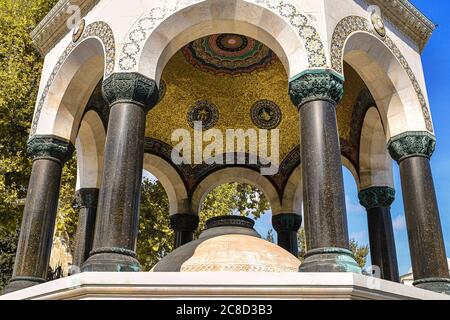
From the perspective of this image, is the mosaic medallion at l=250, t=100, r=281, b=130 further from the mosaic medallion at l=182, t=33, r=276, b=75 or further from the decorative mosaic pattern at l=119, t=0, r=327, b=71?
the decorative mosaic pattern at l=119, t=0, r=327, b=71

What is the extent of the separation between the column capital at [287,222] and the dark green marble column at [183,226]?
206 cm

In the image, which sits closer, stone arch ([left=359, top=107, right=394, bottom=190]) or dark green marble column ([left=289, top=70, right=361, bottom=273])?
dark green marble column ([left=289, top=70, right=361, bottom=273])

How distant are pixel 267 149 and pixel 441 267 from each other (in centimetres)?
642

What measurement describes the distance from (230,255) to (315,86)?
2.72m

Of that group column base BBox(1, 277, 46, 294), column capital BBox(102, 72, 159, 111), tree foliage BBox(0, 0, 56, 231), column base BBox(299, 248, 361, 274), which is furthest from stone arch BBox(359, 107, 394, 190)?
tree foliage BBox(0, 0, 56, 231)

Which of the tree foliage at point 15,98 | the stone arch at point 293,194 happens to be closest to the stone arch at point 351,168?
the stone arch at point 293,194

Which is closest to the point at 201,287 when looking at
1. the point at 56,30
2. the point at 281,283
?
the point at 281,283

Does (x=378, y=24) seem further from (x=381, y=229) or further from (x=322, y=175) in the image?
(x=381, y=229)

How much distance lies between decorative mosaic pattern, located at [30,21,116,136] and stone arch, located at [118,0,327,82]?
0.25 m

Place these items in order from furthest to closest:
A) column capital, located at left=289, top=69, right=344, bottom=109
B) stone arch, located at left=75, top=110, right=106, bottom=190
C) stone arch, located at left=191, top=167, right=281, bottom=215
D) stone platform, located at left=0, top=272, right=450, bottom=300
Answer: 1. stone arch, located at left=191, top=167, right=281, bottom=215
2. stone arch, located at left=75, top=110, right=106, bottom=190
3. column capital, located at left=289, top=69, right=344, bottom=109
4. stone platform, located at left=0, top=272, right=450, bottom=300

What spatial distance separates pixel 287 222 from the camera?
12000mm

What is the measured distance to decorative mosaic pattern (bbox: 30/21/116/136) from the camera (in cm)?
680

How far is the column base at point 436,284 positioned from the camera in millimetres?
6551

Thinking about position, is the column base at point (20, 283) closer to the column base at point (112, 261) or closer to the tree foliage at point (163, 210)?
the column base at point (112, 261)
